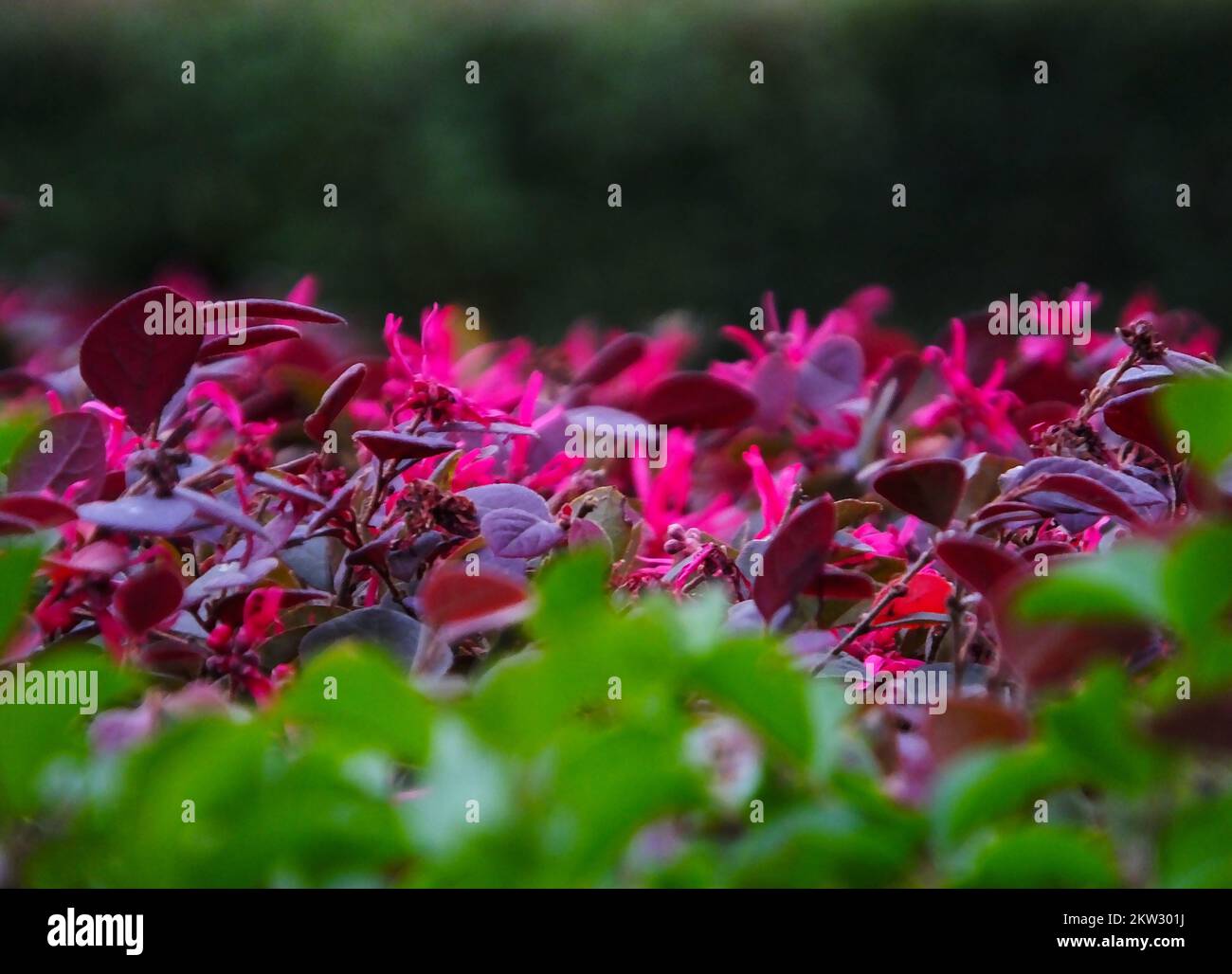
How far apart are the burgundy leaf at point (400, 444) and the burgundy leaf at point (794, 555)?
0.83ft

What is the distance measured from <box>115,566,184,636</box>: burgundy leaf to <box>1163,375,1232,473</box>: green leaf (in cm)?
55

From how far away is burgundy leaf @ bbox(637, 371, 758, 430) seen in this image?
1.43m

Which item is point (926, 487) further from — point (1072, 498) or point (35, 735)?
point (35, 735)

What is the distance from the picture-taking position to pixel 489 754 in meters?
0.59

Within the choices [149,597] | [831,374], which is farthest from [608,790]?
[831,374]

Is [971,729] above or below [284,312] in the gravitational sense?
below

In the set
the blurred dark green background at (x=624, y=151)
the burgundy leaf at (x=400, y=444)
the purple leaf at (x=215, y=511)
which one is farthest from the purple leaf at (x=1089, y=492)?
the blurred dark green background at (x=624, y=151)

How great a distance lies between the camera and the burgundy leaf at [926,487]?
942 millimetres

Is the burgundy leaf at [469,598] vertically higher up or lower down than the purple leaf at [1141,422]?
lower down

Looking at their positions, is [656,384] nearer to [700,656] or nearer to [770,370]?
[770,370]

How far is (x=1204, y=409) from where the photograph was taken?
0.60 metres

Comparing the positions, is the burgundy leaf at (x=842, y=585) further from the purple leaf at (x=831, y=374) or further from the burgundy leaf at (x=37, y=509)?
the purple leaf at (x=831, y=374)

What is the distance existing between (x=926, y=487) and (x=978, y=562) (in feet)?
0.47
